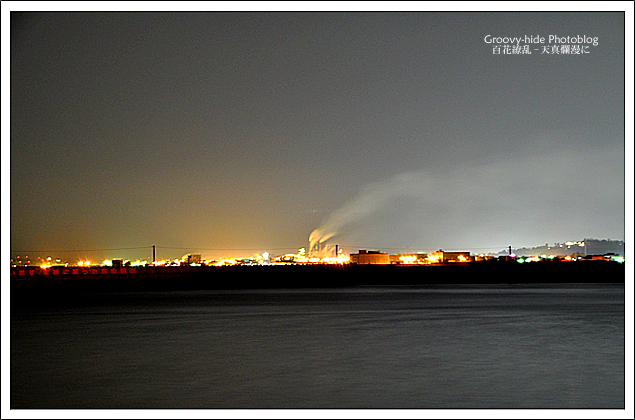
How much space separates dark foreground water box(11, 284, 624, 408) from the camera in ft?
47.1

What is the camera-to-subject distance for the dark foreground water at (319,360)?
14.4 m

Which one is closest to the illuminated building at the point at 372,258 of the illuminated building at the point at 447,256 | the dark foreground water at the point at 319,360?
the illuminated building at the point at 447,256

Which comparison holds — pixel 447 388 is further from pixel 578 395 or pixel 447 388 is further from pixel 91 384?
pixel 91 384

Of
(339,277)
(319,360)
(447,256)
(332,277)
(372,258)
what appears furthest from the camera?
(447,256)

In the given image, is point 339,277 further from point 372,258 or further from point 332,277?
point 372,258

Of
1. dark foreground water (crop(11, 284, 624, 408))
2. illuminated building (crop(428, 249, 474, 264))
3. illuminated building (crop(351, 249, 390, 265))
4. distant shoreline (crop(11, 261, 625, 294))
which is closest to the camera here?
dark foreground water (crop(11, 284, 624, 408))

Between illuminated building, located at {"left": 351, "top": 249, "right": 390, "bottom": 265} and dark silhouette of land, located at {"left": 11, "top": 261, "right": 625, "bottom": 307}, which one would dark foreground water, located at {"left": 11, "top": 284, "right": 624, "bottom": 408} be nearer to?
dark silhouette of land, located at {"left": 11, "top": 261, "right": 625, "bottom": 307}

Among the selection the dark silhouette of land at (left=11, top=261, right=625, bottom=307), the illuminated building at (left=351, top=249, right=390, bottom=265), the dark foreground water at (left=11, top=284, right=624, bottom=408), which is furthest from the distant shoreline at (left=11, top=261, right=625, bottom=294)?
the dark foreground water at (left=11, top=284, right=624, bottom=408)

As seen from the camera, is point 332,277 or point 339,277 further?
point 339,277

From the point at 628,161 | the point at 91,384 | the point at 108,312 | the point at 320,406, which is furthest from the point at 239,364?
the point at 108,312

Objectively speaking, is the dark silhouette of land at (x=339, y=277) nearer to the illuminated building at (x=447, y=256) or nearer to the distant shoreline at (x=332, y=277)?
the distant shoreline at (x=332, y=277)

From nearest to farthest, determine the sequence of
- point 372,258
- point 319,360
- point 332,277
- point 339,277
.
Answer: point 319,360 → point 332,277 → point 339,277 → point 372,258

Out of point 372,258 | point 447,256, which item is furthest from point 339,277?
point 447,256

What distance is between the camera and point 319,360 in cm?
1938
